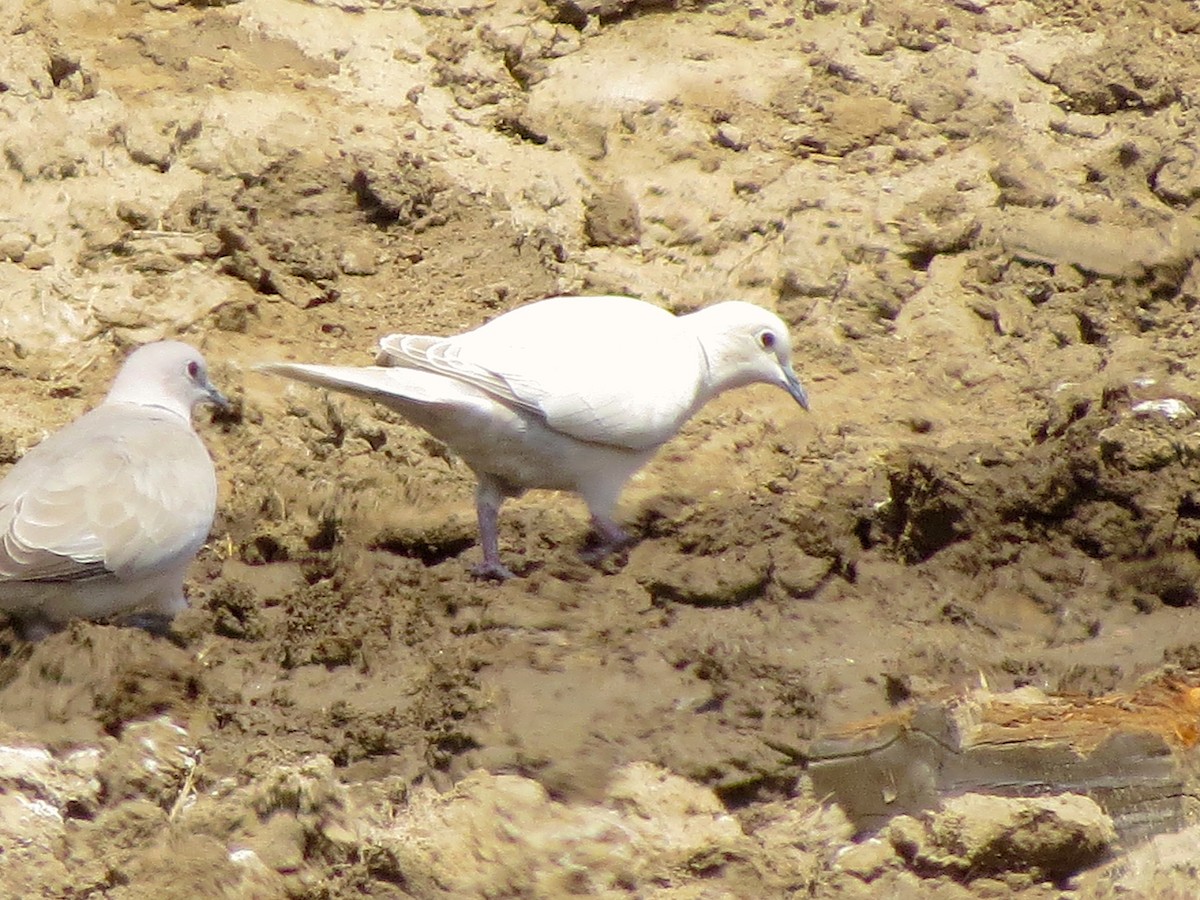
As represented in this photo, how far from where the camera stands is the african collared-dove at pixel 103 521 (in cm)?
493

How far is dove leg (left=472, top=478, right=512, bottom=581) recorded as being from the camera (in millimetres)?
5707

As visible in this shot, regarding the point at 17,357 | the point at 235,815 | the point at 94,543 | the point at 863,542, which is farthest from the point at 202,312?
the point at 235,815

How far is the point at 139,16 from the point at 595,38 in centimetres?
212

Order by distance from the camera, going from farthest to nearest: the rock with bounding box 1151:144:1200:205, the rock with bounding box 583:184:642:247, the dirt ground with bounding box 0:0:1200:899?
the rock with bounding box 1151:144:1200:205
the rock with bounding box 583:184:642:247
the dirt ground with bounding box 0:0:1200:899

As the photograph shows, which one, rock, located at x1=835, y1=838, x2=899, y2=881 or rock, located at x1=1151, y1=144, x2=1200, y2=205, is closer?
rock, located at x1=835, y1=838, x2=899, y2=881

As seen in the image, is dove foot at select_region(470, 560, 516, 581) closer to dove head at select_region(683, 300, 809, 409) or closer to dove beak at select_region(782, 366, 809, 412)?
dove head at select_region(683, 300, 809, 409)

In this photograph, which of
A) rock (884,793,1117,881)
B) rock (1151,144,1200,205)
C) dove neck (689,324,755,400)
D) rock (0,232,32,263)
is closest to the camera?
rock (884,793,1117,881)

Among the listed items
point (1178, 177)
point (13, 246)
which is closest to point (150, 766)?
point (13, 246)

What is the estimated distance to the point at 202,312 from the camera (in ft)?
23.7

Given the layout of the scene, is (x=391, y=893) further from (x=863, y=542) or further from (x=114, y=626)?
(x=863, y=542)

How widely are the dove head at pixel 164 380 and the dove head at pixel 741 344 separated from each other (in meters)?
1.73

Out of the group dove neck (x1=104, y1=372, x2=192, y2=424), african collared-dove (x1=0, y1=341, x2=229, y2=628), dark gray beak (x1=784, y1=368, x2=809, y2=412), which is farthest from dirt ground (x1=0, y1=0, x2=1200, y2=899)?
dove neck (x1=104, y1=372, x2=192, y2=424)

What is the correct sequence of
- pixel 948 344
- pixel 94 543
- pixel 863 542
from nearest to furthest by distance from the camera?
pixel 94 543, pixel 863 542, pixel 948 344

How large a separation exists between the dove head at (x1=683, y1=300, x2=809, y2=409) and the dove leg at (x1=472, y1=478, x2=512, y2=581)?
0.95 metres
